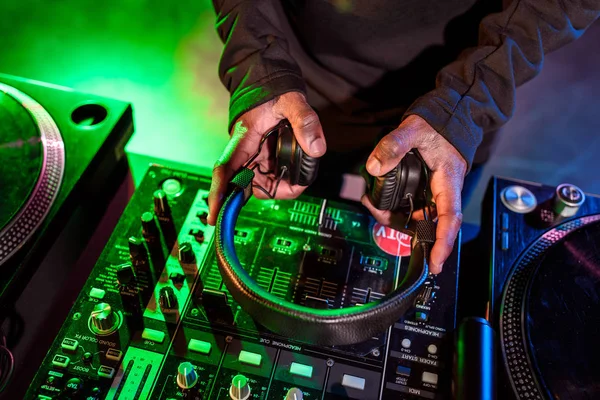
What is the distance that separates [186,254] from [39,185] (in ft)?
0.97

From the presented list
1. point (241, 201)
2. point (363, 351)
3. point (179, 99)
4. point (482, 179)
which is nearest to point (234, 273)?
point (241, 201)

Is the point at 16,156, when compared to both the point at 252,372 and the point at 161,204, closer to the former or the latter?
the point at 161,204

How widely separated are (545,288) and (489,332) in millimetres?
136

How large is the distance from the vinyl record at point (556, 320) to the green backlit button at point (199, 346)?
1.57ft

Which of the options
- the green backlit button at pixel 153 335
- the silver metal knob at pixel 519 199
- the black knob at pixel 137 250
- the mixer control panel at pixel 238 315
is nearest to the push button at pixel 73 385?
the mixer control panel at pixel 238 315

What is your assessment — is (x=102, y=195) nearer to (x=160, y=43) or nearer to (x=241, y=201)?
(x=241, y=201)

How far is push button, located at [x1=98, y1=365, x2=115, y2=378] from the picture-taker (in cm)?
87

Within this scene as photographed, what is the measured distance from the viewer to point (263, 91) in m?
1.08

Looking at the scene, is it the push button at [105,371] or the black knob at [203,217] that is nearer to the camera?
the push button at [105,371]

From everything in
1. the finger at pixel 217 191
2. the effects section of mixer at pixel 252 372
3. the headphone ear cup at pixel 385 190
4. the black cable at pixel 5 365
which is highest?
the headphone ear cup at pixel 385 190

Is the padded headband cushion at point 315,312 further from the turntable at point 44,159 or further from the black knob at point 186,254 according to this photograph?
the turntable at point 44,159

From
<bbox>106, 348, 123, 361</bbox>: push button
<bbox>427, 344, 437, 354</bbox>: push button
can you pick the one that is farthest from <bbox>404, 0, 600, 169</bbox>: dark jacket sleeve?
<bbox>106, 348, 123, 361</bbox>: push button

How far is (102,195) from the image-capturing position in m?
1.19

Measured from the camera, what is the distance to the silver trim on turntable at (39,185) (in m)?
0.94
